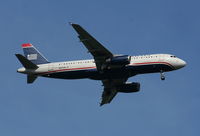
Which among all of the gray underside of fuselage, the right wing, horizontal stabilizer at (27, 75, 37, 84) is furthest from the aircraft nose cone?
horizontal stabilizer at (27, 75, 37, 84)

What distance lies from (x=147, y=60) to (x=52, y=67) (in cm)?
1761

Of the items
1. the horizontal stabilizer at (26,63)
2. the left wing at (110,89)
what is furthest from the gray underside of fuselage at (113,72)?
the left wing at (110,89)

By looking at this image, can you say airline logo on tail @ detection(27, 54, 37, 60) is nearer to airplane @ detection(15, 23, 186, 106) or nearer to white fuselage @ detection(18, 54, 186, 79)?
airplane @ detection(15, 23, 186, 106)

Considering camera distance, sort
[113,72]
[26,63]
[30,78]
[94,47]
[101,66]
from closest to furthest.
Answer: [94,47] → [101,66] → [113,72] → [26,63] → [30,78]

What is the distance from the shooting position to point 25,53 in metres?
105

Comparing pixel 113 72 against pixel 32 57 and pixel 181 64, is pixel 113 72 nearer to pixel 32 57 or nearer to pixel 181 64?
pixel 181 64

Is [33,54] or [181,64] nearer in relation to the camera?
[181,64]

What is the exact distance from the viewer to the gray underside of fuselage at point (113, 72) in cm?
9425

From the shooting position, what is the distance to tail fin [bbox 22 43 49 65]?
101850mm

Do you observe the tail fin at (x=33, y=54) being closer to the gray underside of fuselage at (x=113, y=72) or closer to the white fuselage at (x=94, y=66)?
the white fuselage at (x=94, y=66)

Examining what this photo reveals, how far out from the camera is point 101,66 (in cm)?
9444

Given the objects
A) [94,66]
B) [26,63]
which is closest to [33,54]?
[26,63]

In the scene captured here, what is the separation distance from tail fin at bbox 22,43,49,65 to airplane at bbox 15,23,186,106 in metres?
0.20

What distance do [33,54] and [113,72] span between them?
58.6 feet
